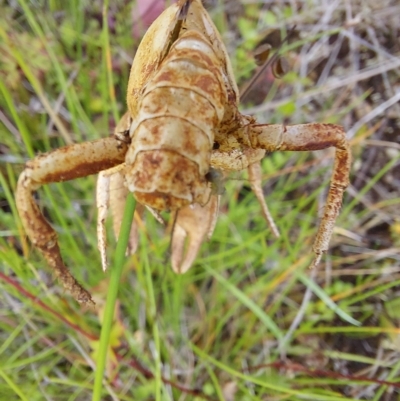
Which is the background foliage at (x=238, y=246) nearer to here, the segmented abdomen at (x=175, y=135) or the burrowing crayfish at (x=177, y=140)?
the burrowing crayfish at (x=177, y=140)

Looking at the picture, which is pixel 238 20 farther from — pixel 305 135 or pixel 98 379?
pixel 98 379

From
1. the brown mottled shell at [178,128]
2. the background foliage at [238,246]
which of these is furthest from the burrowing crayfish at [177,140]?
the background foliage at [238,246]

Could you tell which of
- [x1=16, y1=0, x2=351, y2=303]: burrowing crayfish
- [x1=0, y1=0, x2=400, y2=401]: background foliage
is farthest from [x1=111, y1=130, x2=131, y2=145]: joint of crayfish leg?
[x1=0, y1=0, x2=400, y2=401]: background foliage

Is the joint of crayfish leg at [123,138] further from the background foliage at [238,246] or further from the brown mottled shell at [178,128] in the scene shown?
the background foliage at [238,246]

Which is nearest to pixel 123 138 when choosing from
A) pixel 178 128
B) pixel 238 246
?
pixel 178 128

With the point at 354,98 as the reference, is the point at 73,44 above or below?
above

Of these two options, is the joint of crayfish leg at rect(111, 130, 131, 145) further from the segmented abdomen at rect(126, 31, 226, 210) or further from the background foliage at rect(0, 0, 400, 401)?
the background foliage at rect(0, 0, 400, 401)

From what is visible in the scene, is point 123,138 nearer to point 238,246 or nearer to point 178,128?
point 178,128

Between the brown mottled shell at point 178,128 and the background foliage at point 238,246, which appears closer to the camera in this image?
the brown mottled shell at point 178,128

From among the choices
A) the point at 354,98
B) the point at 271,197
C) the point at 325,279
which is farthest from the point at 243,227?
the point at 354,98
